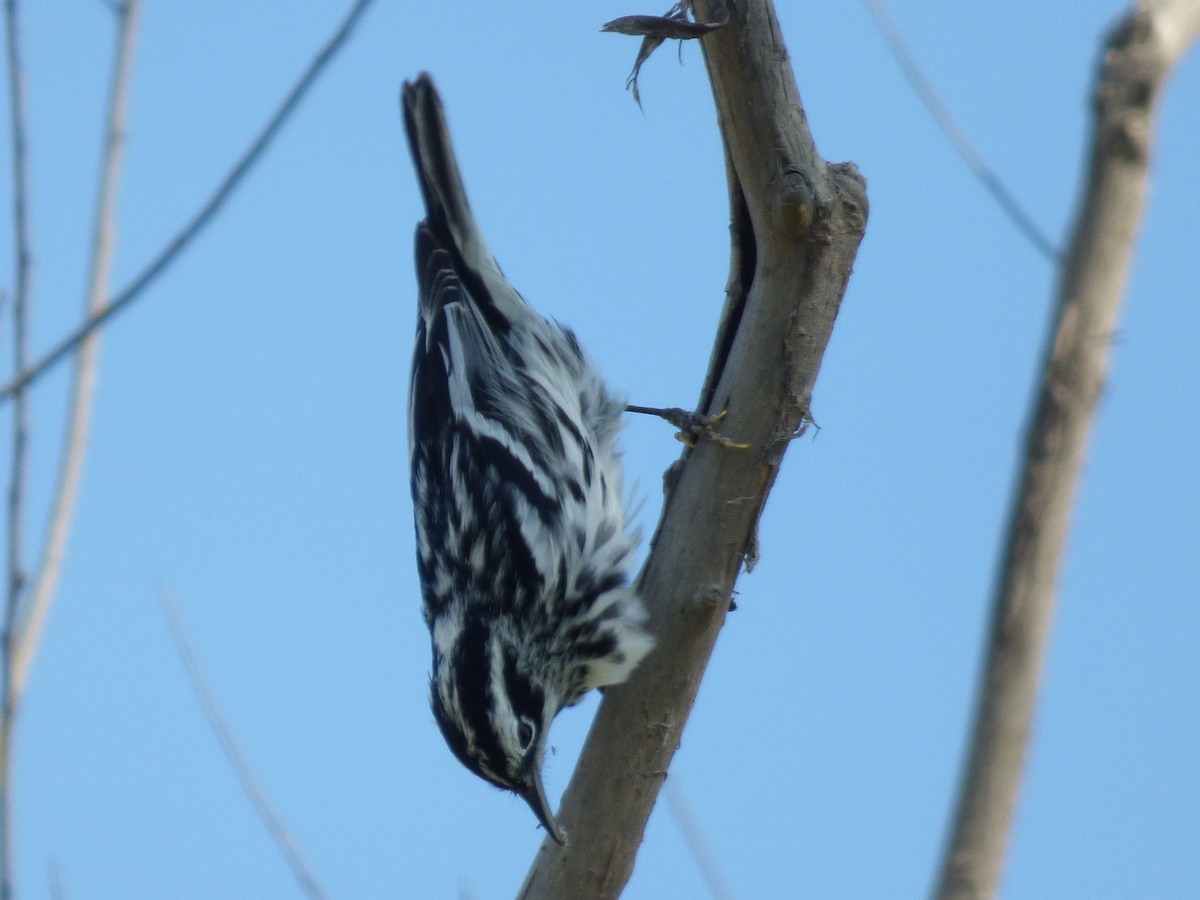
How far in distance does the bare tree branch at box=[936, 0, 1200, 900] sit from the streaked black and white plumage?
9.67 feet

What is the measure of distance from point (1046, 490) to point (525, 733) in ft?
12.3

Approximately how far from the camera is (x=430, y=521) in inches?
199

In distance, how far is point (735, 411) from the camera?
388cm

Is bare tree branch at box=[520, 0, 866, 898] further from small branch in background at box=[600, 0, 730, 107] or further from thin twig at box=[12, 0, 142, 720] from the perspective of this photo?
thin twig at box=[12, 0, 142, 720]

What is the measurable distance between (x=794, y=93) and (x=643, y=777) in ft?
6.24

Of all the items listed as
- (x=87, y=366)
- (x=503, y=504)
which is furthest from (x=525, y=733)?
(x=87, y=366)

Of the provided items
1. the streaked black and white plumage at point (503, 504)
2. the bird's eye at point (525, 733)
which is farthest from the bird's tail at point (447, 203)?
the bird's eye at point (525, 733)

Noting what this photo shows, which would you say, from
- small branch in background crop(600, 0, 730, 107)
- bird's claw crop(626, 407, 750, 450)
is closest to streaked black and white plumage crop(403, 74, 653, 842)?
bird's claw crop(626, 407, 750, 450)

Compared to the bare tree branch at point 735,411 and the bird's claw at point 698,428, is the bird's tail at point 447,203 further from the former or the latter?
the bare tree branch at point 735,411

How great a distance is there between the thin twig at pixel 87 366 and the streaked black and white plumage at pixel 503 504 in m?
1.57

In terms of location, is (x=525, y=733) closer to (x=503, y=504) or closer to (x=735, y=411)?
(x=503, y=504)

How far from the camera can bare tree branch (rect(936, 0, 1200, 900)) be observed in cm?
99

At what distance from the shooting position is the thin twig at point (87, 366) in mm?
3037

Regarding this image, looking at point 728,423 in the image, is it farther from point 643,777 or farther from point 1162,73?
point 1162,73
